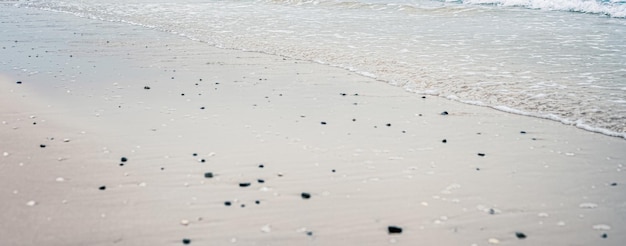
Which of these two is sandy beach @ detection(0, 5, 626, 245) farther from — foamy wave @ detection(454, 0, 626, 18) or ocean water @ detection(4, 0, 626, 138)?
foamy wave @ detection(454, 0, 626, 18)

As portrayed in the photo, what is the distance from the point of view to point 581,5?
20266 millimetres

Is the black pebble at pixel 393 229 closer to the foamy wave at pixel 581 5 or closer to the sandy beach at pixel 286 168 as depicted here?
the sandy beach at pixel 286 168

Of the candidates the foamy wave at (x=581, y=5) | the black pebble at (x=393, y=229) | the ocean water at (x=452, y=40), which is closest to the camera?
the black pebble at (x=393, y=229)

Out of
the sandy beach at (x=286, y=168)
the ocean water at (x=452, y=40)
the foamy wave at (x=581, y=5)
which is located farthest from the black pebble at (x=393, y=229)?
the foamy wave at (x=581, y=5)

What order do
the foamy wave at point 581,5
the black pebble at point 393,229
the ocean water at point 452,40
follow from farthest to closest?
the foamy wave at point 581,5
the ocean water at point 452,40
the black pebble at point 393,229

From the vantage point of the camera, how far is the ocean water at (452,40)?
795 cm

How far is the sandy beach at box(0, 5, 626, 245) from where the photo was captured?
12.8 ft

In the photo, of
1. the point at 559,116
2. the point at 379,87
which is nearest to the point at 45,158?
the point at 379,87

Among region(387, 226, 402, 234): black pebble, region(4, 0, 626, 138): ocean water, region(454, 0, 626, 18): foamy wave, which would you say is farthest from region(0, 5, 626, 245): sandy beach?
region(454, 0, 626, 18): foamy wave

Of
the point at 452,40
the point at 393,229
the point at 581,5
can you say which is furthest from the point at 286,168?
the point at 581,5

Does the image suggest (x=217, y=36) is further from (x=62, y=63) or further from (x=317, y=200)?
(x=317, y=200)

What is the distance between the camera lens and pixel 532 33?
14625mm

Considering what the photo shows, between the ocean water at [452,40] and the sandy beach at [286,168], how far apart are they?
3.39 feet

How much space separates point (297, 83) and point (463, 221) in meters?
5.14
